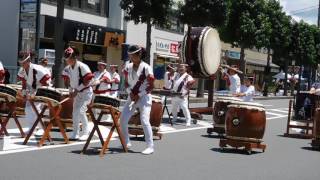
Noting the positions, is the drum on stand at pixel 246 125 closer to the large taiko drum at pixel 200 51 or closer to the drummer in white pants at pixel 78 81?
the drummer in white pants at pixel 78 81

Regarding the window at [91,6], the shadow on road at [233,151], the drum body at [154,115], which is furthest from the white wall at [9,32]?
the shadow on road at [233,151]

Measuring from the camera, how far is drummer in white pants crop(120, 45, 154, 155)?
34.8ft

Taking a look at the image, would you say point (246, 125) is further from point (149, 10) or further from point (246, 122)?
point (149, 10)

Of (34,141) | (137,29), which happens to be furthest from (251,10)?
(34,141)

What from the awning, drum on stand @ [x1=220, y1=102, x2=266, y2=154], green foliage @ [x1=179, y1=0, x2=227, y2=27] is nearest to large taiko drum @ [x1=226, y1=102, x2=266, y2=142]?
drum on stand @ [x1=220, y1=102, x2=266, y2=154]

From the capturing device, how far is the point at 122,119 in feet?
35.4

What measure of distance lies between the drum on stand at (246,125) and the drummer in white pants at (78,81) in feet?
9.68

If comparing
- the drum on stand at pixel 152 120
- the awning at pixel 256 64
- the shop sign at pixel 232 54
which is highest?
the shop sign at pixel 232 54

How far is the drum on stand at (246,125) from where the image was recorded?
11766 millimetres

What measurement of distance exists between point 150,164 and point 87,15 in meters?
23.5

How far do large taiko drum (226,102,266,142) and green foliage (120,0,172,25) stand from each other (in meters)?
16.3

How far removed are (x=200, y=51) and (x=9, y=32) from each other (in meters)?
12.5

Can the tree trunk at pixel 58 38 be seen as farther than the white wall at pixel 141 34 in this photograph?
No

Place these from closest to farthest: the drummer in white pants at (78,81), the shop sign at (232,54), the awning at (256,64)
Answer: the drummer in white pants at (78,81), the shop sign at (232,54), the awning at (256,64)
